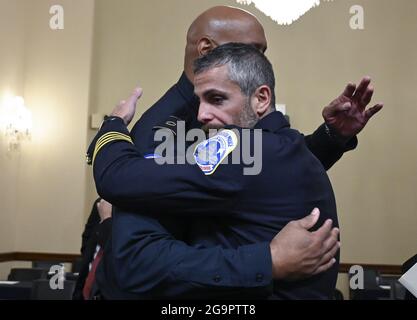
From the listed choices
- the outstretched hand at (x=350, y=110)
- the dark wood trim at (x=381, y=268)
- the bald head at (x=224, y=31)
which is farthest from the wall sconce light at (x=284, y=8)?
the bald head at (x=224, y=31)

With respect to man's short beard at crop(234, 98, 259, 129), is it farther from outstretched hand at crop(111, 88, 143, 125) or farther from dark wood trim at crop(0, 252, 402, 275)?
dark wood trim at crop(0, 252, 402, 275)

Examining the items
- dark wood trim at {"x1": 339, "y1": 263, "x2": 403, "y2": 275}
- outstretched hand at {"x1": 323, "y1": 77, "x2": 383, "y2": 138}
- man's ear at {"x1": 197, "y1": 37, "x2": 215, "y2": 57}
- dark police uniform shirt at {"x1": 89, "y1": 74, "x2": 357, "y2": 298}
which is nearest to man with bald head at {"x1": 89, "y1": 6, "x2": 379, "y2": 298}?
dark police uniform shirt at {"x1": 89, "y1": 74, "x2": 357, "y2": 298}

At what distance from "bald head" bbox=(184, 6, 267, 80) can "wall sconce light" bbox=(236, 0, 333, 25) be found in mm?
3500

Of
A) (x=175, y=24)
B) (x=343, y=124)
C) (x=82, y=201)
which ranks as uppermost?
(x=175, y=24)

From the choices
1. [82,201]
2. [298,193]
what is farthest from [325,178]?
[82,201]

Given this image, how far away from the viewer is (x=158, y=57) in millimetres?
7328

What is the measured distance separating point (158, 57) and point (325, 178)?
6069 millimetres

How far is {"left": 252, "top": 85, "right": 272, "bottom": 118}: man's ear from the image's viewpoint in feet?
4.77

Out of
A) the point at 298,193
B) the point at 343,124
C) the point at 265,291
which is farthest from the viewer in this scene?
the point at 343,124

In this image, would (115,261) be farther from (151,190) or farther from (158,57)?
(158,57)

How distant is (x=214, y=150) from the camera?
51.9 inches

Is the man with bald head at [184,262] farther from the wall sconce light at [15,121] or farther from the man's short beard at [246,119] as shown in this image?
the wall sconce light at [15,121]

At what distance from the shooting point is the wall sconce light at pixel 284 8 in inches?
199
